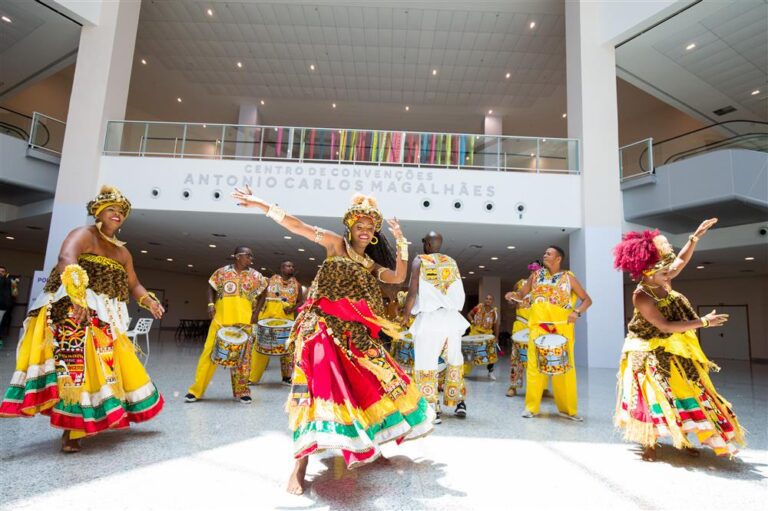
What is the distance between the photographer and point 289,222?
2.33 metres

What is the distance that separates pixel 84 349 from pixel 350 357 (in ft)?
5.47

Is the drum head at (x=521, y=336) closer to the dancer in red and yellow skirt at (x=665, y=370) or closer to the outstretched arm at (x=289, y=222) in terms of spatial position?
the dancer in red and yellow skirt at (x=665, y=370)

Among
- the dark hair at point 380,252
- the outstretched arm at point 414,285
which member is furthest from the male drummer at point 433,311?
the dark hair at point 380,252

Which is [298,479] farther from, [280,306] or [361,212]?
[280,306]

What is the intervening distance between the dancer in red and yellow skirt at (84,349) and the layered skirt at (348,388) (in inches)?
50.0

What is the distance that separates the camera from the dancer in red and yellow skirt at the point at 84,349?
2.50 metres

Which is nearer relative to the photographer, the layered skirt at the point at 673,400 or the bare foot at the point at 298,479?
the bare foot at the point at 298,479

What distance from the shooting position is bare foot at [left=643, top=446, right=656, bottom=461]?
267 centimetres

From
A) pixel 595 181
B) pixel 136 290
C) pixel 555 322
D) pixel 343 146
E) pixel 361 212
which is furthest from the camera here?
pixel 343 146

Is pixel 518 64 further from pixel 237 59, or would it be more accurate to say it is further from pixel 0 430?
pixel 0 430

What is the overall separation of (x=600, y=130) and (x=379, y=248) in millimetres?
9087

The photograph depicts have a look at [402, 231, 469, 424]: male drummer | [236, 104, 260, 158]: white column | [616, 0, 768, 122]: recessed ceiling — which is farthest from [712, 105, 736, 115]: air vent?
[402, 231, 469, 424]: male drummer

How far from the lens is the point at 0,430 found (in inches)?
112

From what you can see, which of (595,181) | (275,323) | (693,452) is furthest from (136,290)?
(595,181)
